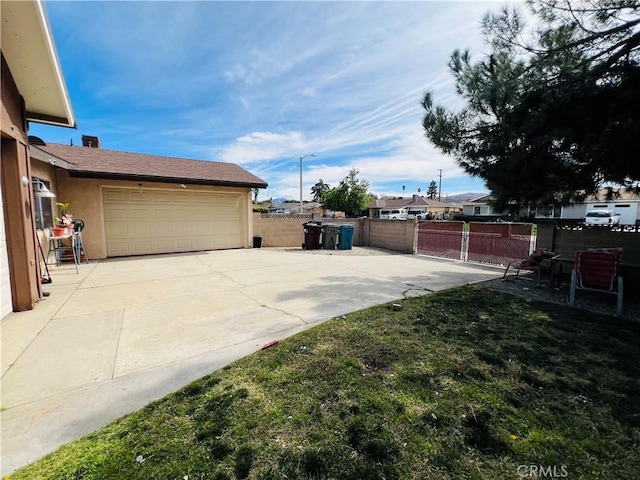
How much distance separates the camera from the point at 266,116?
1515 centimetres

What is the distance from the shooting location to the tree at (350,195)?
114ft

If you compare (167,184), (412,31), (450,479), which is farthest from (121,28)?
(450,479)

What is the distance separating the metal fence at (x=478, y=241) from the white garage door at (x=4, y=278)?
38.6ft

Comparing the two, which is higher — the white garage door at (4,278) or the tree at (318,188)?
the tree at (318,188)

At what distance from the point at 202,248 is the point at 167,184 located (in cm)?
295

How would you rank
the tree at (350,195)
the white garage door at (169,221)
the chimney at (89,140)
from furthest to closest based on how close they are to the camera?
1. the tree at (350,195)
2. the chimney at (89,140)
3. the white garage door at (169,221)

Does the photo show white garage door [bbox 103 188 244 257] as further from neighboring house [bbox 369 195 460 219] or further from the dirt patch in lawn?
neighboring house [bbox 369 195 460 219]

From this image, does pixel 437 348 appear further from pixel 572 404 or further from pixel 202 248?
pixel 202 248

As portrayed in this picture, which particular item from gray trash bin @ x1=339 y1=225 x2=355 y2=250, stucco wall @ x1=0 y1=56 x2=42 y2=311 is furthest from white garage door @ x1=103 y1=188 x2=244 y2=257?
stucco wall @ x1=0 y1=56 x2=42 y2=311

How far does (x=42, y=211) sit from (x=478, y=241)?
13.6 metres

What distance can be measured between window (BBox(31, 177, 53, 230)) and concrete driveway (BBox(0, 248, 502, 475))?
1.43m

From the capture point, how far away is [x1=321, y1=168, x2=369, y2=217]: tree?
114 feet

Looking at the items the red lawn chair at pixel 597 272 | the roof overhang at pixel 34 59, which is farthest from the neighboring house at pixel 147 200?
the red lawn chair at pixel 597 272

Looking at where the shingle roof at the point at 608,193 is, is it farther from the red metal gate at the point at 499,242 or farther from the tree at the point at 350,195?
the tree at the point at 350,195
